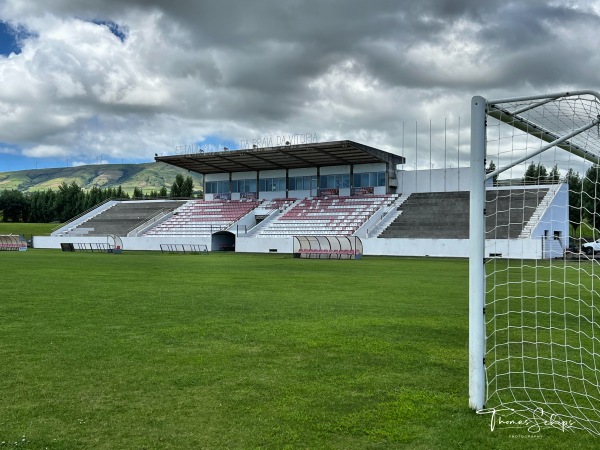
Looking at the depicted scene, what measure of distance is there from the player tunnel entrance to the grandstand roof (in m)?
8.48

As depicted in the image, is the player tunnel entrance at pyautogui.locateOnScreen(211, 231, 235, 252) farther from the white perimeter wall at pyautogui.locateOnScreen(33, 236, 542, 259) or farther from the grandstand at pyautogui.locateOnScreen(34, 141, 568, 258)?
the white perimeter wall at pyautogui.locateOnScreen(33, 236, 542, 259)

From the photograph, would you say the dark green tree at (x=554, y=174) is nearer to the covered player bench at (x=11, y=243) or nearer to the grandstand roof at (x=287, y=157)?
the grandstand roof at (x=287, y=157)

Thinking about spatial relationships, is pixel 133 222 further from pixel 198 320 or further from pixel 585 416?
pixel 585 416

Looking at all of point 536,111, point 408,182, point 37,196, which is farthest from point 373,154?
point 37,196

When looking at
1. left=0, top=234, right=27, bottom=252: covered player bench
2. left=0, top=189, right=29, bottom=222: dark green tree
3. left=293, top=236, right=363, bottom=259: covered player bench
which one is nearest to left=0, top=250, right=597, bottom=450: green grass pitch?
left=293, top=236, right=363, bottom=259: covered player bench

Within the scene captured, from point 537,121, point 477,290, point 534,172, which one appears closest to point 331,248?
point 534,172

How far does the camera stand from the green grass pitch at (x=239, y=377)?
15.1 ft

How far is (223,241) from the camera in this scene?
5488cm

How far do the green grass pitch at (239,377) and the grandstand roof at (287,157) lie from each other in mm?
39181

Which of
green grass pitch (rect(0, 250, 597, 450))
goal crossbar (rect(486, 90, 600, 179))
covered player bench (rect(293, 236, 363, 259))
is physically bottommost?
green grass pitch (rect(0, 250, 597, 450))

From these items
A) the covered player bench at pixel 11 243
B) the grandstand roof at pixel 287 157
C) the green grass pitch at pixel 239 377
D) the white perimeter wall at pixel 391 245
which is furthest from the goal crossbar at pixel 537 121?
the covered player bench at pixel 11 243

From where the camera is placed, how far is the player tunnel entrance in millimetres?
53125

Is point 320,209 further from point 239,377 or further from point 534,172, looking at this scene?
point 239,377

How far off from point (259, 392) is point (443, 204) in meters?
45.9
